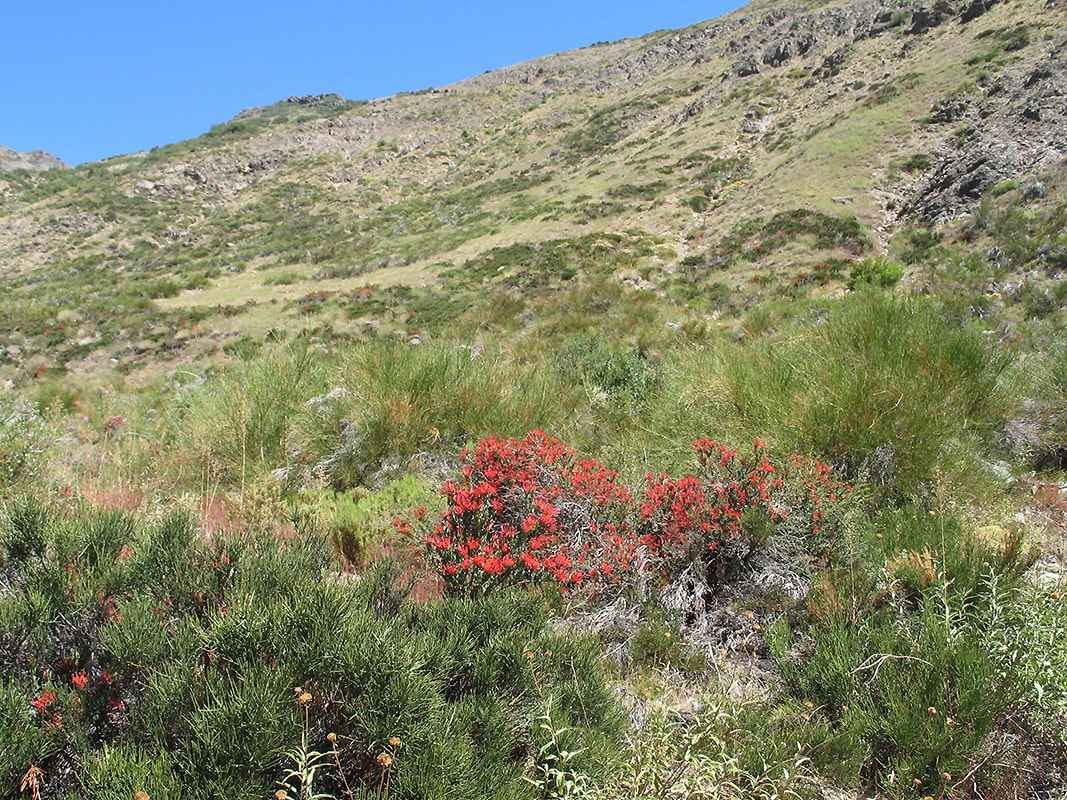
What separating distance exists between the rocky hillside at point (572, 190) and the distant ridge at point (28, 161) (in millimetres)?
13325

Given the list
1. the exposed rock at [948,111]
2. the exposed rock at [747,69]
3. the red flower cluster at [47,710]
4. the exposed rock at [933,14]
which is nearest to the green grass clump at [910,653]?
the red flower cluster at [47,710]

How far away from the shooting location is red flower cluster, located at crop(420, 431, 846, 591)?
103 inches

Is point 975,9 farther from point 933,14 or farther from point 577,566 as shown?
point 577,566

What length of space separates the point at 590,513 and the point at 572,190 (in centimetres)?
3306

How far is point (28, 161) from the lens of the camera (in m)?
71.1

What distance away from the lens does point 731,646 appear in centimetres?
256

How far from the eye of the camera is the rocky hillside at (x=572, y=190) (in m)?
17.1

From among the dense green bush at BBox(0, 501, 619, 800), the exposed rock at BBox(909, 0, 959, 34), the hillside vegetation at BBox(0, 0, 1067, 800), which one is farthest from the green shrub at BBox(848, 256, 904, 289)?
the exposed rock at BBox(909, 0, 959, 34)

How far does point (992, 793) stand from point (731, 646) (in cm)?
95

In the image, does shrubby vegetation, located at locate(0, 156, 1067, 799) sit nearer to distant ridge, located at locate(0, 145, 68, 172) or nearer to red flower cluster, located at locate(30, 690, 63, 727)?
red flower cluster, located at locate(30, 690, 63, 727)

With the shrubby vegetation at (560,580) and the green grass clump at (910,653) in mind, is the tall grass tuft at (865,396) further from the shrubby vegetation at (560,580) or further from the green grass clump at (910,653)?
the green grass clump at (910,653)

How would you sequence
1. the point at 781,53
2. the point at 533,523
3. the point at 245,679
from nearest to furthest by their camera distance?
the point at 245,679 → the point at 533,523 → the point at 781,53

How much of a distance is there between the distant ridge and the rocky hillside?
1332 centimetres

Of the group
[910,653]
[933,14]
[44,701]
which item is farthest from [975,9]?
[44,701]
